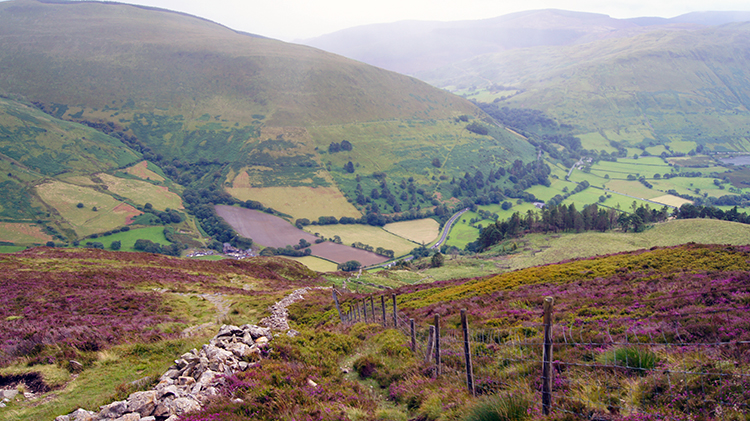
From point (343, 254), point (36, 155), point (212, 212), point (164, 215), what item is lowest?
point (343, 254)

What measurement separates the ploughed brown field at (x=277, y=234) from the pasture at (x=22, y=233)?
62.5 meters

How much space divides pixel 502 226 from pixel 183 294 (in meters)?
79.0

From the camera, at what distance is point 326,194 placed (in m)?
186

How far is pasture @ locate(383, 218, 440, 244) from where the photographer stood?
14850 centimetres

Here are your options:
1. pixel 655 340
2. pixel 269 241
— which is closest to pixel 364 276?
pixel 655 340

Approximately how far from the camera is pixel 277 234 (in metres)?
152

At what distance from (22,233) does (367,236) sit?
126 metres

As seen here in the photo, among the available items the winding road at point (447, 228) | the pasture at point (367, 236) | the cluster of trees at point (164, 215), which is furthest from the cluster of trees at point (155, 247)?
the winding road at point (447, 228)

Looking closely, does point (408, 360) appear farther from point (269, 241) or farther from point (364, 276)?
point (269, 241)

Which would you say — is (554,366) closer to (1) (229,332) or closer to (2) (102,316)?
(1) (229,332)

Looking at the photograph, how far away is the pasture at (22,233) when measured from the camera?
400ft

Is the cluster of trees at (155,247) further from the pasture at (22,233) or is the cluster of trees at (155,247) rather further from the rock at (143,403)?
the rock at (143,403)

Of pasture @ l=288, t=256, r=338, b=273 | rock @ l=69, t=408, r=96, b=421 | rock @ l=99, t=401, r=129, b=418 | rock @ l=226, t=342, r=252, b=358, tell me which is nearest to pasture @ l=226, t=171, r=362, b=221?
pasture @ l=288, t=256, r=338, b=273

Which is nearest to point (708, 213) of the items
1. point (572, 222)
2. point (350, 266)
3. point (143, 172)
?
point (572, 222)
